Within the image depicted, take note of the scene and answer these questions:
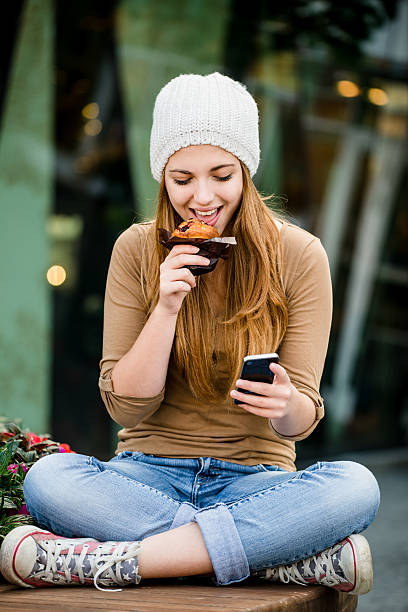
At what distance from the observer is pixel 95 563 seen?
90.1 inches

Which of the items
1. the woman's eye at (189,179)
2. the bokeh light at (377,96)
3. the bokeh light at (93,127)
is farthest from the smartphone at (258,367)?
the bokeh light at (377,96)

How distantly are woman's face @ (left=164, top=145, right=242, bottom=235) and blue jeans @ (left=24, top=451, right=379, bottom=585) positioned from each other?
774 millimetres

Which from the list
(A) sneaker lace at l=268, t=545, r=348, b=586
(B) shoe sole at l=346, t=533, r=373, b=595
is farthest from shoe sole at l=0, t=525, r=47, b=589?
(B) shoe sole at l=346, t=533, r=373, b=595

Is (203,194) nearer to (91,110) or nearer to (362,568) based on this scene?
(362,568)

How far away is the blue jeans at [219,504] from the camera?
7.64 feet

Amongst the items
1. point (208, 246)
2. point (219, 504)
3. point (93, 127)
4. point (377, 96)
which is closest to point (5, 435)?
point (219, 504)

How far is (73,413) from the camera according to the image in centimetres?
609

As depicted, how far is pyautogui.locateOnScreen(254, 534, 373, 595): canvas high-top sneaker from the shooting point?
229 centimetres

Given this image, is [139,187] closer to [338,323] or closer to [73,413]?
[73,413]

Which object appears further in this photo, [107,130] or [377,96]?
[377,96]

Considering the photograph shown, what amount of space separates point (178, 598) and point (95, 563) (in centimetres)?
27

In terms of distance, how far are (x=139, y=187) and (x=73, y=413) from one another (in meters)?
1.72

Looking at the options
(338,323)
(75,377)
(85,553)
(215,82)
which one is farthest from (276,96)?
(85,553)

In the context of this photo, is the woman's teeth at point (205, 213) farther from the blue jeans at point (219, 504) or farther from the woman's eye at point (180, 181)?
the blue jeans at point (219, 504)
